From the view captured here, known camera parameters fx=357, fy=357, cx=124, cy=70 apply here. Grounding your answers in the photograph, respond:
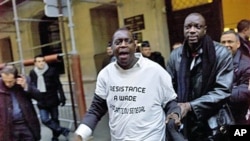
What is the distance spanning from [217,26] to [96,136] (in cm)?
339

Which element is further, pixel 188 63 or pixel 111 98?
pixel 188 63

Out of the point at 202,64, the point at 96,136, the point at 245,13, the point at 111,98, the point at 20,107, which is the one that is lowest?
the point at 96,136

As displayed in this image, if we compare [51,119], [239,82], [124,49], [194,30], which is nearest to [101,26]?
[51,119]

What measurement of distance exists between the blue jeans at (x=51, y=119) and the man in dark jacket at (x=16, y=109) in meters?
1.54

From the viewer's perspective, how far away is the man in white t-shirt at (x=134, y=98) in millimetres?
2531

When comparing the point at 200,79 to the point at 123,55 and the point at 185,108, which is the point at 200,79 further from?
the point at 123,55

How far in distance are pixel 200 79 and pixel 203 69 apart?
8 cm

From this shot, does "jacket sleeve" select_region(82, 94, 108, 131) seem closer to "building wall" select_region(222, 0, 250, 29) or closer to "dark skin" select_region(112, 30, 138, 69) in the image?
"dark skin" select_region(112, 30, 138, 69)

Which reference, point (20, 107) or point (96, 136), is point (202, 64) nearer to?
point (20, 107)

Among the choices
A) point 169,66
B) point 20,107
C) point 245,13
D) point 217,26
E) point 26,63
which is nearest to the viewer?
point 169,66

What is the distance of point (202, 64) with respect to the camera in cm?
279

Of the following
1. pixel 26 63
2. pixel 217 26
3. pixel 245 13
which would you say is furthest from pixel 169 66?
pixel 245 13

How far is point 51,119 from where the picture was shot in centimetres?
680

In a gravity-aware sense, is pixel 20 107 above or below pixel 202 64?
below
